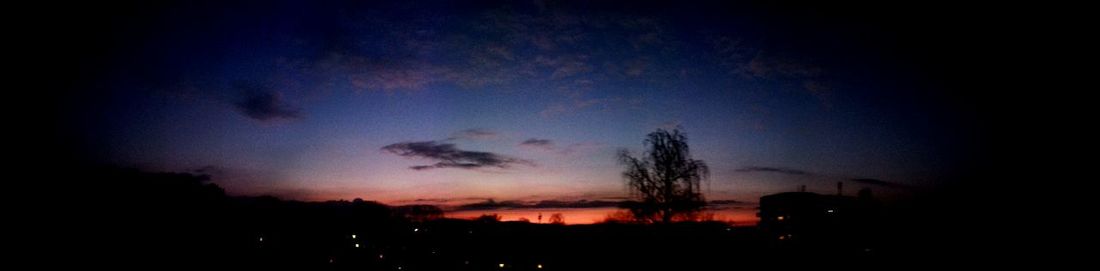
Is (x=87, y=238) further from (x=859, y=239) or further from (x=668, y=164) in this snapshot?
(x=859, y=239)

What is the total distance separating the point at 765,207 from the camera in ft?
178

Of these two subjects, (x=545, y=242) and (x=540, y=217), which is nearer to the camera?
(x=545, y=242)

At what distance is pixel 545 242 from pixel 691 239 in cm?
1122

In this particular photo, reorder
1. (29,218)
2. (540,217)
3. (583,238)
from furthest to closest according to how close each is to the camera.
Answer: (540,217)
(583,238)
(29,218)

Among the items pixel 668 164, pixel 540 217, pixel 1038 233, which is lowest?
pixel 540 217

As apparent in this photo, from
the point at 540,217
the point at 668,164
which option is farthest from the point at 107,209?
the point at 540,217

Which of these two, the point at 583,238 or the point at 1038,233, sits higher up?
the point at 1038,233

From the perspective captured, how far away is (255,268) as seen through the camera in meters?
31.1

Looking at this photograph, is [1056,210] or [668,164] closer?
[1056,210]

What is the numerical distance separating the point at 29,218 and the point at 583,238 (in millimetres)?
21275

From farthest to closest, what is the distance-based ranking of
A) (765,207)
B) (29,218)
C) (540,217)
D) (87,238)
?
(540,217)
(765,207)
(87,238)
(29,218)

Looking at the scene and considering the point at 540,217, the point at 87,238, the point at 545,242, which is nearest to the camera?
the point at 87,238

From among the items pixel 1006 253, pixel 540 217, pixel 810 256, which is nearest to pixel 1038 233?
pixel 1006 253

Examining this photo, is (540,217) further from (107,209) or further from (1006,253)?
(1006,253)
